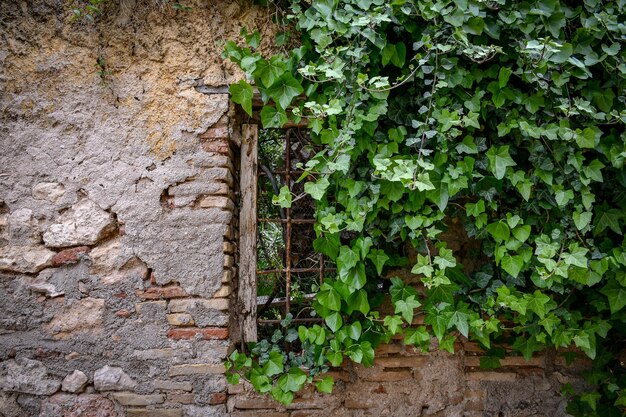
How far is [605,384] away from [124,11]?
3154 millimetres

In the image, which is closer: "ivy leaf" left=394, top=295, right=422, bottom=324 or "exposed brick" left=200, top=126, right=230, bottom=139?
"ivy leaf" left=394, top=295, right=422, bottom=324

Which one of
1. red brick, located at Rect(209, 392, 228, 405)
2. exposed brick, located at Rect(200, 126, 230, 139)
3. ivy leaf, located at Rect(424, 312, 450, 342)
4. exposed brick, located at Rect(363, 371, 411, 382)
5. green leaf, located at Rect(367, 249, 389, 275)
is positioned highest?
exposed brick, located at Rect(200, 126, 230, 139)

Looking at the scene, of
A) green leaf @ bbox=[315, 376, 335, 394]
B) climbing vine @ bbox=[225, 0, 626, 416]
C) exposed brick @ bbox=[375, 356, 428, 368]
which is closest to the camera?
climbing vine @ bbox=[225, 0, 626, 416]

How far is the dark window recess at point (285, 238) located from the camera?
2.82 meters

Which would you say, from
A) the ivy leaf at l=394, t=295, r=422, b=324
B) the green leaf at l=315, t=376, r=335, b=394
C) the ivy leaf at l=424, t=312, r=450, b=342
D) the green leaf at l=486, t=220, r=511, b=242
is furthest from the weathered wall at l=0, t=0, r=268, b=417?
the green leaf at l=486, t=220, r=511, b=242

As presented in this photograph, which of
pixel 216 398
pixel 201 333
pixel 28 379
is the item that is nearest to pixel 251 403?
pixel 216 398

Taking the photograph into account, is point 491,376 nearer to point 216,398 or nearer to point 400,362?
point 400,362

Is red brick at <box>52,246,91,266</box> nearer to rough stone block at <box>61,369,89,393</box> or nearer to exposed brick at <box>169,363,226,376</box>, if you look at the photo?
rough stone block at <box>61,369,89,393</box>

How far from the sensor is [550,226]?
2.35 m

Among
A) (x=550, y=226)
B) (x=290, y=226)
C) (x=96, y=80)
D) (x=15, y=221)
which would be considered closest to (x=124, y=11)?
(x=96, y=80)

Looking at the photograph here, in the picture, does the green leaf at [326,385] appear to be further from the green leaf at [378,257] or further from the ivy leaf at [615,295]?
the ivy leaf at [615,295]

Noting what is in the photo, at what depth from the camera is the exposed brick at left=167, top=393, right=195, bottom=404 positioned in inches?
103

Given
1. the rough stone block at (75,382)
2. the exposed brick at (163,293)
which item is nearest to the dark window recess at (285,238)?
the exposed brick at (163,293)

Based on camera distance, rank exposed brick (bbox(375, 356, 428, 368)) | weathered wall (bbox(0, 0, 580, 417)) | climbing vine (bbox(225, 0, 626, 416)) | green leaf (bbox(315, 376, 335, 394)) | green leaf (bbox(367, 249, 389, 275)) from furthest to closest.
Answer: exposed brick (bbox(375, 356, 428, 368)) < weathered wall (bbox(0, 0, 580, 417)) < green leaf (bbox(315, 376, 335, 394)) < green leaf (bbox(367, 249, 389, 275)) < climbing vine (bbox(225, 0, 626, 416))
